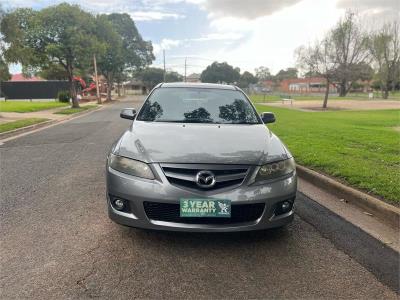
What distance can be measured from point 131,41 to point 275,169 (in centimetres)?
5422

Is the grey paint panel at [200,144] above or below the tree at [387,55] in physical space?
below

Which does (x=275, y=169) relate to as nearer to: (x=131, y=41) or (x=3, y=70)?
(x=3, y=70)

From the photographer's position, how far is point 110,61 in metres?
43.1

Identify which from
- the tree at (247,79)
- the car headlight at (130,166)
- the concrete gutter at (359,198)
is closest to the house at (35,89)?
the concrete gutter at (359,198)

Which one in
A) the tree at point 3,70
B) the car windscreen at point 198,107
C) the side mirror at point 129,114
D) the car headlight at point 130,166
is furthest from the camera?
the tree at point 3,70

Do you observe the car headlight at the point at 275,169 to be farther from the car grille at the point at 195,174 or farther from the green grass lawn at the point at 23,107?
the green grass lawn at the point at 23,107

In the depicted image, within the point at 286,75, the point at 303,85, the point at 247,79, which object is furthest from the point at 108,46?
the point at 286,75

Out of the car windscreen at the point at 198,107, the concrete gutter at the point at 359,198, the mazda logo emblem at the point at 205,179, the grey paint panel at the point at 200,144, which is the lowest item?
the concrete gutter at the point at 359,198

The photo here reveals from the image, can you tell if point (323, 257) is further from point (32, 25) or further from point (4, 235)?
point (32, 25)

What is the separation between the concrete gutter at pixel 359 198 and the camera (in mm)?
4234

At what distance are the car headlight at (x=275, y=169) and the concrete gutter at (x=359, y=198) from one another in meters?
1.45

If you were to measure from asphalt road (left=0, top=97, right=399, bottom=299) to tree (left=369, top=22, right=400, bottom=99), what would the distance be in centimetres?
5873

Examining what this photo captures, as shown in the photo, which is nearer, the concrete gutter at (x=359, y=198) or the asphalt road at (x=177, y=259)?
the asphalt road at (x=177, y=259)

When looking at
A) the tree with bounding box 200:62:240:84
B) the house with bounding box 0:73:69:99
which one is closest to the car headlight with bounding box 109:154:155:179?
the house with bounding box 0:73:69:99
